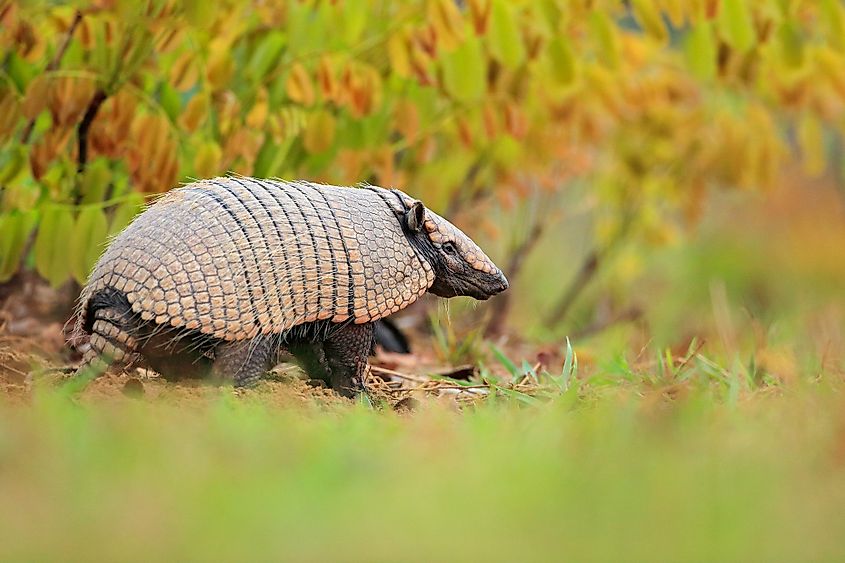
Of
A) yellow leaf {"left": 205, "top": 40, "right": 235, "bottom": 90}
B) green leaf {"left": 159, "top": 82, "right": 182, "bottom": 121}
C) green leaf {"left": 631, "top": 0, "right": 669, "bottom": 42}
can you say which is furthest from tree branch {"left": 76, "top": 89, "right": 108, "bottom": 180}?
green leaf {"left": 631, "top": 0, "right": 669, "bottom": 42}

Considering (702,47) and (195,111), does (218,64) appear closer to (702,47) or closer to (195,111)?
(195,111)

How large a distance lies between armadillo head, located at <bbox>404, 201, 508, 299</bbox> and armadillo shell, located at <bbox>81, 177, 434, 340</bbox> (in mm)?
80

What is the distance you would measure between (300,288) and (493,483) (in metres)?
1.79

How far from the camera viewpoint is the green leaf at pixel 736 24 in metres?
5.59

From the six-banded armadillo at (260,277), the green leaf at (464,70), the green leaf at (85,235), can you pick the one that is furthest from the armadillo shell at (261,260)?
the green leaf at (464,70)

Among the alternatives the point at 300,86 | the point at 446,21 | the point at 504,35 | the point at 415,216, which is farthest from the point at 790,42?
the point at 300,86

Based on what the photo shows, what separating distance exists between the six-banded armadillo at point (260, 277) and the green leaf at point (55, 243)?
918 mm

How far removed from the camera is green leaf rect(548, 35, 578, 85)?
5.77m

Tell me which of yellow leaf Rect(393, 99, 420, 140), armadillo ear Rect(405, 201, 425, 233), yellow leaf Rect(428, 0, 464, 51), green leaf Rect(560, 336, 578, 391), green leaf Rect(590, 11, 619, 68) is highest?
yellow leaf Rect(428, 0, 464, 51)

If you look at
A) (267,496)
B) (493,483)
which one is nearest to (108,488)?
(267,496)

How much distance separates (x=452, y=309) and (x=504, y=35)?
3013 mm

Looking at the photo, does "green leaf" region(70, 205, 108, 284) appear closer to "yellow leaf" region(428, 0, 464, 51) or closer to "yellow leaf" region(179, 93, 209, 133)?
"yellow leaf" region(179, 93, 209, 133)

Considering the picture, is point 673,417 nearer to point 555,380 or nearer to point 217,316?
point 555,380

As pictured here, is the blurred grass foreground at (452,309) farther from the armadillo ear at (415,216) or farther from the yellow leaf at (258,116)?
the armadillo ear at (415,216)
